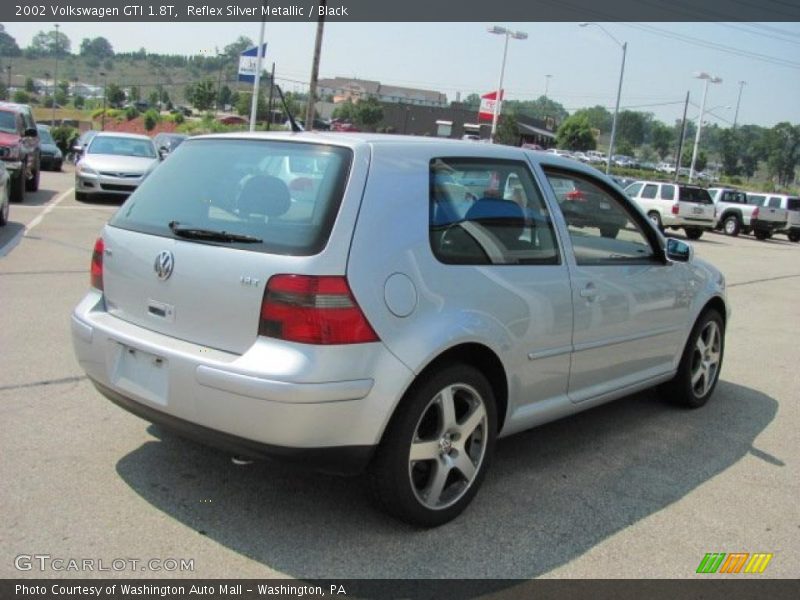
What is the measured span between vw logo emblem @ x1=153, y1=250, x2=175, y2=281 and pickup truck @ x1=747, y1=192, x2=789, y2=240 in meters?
29.4

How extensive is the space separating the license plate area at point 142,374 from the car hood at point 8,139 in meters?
13.7

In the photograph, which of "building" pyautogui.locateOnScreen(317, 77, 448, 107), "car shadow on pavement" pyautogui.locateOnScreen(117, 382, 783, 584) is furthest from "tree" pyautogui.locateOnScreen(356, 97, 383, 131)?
"car shadow on pavement" pyautogui.locateOnScreen(117, 382, 783, 584)

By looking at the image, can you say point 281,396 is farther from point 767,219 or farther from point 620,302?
point 767,219

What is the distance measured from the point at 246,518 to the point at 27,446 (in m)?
1.36

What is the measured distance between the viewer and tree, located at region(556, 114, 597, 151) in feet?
302

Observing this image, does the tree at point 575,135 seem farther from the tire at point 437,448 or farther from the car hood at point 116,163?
the tire at point 437,448

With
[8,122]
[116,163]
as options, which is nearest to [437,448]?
[116,163]

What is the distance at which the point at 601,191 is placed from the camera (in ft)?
15.3

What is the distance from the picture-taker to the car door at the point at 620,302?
13.8 feet

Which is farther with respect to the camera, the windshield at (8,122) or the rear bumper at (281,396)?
the windshield at (8,122)

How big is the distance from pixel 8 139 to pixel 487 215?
47.1ft

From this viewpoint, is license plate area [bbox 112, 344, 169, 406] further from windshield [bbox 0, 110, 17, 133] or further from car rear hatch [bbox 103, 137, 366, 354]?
windshield [bbox 0, 110, 17, 133]

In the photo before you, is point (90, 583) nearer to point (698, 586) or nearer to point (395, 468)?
point (395, 468)

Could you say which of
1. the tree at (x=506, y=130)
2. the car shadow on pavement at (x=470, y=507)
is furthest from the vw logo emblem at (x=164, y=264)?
the tree at (x=506, y=130)
